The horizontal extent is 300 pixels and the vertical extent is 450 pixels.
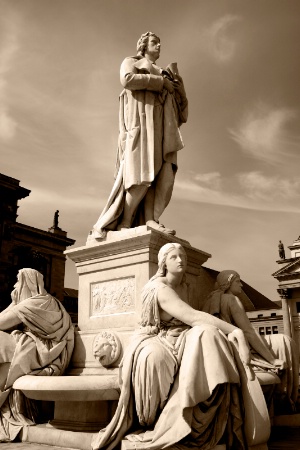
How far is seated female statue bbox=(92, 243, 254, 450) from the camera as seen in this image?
3225mm

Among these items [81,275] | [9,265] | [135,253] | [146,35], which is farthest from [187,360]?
[9,265]

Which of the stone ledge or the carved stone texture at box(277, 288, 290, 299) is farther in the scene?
the carved stone texture at box(277, 288, 290, 299)

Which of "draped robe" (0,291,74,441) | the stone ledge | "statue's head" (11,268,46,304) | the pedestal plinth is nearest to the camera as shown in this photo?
the stone ledge

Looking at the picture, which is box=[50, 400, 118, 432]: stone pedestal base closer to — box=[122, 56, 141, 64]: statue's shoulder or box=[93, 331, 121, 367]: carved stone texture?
box=[93, 331, 121, 367]: carved stone texture

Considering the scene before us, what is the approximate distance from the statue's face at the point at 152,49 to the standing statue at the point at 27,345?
11.8ft

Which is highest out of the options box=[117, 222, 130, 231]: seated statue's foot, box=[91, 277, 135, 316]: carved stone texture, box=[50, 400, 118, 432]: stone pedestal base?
box=[117, 222, 130, 231]: seated statue's foot

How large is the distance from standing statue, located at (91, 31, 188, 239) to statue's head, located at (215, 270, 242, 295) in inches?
43.7

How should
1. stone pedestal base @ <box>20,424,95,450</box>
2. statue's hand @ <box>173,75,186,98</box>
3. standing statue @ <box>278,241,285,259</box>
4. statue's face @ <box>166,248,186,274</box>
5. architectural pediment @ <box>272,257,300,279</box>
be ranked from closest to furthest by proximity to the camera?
stone pedestal base @ <box>20,424,95,450</box> → statue's face @ <box>166,248,186,274</box> → statue's hand @ <box>173,75,186,98</box> → architectural pediment @ <box>272,257,300,279</box> → standing statue @ <box>278,241,285,259</box>

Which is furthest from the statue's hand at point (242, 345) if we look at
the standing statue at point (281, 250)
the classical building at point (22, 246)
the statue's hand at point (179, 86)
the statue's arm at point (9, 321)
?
the standing statue at point (281, 250)

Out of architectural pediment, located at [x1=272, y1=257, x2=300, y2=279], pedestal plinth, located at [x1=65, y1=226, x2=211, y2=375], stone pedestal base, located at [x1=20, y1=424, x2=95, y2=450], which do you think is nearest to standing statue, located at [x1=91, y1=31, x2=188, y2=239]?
pedestal plinth, located at [x1=65, y1=226, x2=211, y2=375]

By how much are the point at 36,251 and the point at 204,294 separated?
34747 millimetres

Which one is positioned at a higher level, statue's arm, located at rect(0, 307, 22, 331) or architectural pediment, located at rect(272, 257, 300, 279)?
architectural pediment, located at rect(272, 257, 300, 279)

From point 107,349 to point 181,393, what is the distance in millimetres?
1621

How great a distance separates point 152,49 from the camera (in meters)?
6.50
